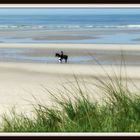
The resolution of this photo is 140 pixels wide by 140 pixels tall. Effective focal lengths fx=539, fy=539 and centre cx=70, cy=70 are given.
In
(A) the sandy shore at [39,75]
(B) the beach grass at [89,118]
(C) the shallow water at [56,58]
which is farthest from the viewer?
(C) the shallow water at [56,58]

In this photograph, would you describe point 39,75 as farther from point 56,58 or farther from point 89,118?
point 89,118

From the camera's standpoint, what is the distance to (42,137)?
358 centimetres

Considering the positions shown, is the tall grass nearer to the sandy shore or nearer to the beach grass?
the beach grass

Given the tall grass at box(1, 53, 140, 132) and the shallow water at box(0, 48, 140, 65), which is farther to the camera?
the shallow water at box(0, 48, 140, 65)

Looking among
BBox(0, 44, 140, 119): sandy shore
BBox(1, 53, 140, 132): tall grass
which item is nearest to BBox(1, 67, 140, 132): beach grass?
BBox(1, 53, 140, 132): tall grass

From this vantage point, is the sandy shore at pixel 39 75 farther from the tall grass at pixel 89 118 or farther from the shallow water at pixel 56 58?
the tall grass at pixel 89 118

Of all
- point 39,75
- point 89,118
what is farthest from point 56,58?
point 89,118

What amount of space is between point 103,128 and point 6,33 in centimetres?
2797

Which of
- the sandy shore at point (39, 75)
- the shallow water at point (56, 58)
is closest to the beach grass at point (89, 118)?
the sandy shore at point (39, 75)

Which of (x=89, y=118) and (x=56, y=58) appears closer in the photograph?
(x=89, y=118)

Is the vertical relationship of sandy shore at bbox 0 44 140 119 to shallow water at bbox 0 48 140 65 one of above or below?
below

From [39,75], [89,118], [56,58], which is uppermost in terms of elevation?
[89,118]

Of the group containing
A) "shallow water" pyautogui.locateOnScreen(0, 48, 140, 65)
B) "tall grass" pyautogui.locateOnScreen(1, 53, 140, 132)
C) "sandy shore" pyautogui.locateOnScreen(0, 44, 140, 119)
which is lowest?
"sandy shore" pyautogui.locateOnScreen(0, 44, 140, 119)

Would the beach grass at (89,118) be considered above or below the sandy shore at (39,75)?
above
